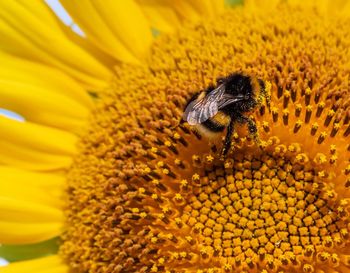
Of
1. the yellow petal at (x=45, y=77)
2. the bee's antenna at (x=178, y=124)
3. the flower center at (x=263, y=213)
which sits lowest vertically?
A: the flower center at (x=263, y=213)

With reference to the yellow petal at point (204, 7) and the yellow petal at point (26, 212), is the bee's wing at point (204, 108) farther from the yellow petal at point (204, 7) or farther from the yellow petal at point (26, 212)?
the yellow petal at point (26, 212)

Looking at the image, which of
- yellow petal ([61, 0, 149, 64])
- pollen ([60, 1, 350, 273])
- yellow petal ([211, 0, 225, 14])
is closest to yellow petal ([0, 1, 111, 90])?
yellow petal ([61, 0, 149, 64])

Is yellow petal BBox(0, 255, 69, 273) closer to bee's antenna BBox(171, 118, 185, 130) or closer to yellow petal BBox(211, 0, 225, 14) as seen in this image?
bee's antenna BBox(171, 118, 185, 130)

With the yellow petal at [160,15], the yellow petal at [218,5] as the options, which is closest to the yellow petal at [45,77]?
the yellow petal at [160,15]

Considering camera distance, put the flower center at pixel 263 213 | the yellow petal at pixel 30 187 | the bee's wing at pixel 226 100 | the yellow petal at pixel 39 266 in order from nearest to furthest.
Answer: the flower center at pixel 263 213, the bee's wing at pixel 226 100, the yellow petal at pixel 39 266, the yellow petal at pixel 30 187

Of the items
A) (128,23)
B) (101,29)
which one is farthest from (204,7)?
(101,29)

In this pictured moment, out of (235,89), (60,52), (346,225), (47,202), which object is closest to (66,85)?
(60,52)

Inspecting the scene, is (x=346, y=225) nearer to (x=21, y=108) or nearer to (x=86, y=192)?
(x=86, y=192)
